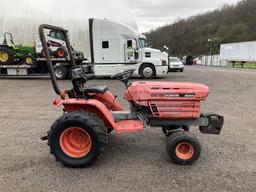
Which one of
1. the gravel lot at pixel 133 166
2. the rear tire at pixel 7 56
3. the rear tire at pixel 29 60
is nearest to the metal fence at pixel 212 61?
the rear tire at pixel 29 60

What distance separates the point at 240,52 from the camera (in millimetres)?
47344

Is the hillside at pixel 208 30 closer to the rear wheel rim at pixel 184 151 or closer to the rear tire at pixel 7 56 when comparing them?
the rear tire at pixel 7 56

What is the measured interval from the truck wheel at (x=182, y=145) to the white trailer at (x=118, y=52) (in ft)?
47.5

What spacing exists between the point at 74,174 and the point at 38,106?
5.52m

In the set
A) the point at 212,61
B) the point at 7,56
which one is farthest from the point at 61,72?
the point at 212,61

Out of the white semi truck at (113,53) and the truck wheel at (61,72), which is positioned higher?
the white semi truck at (113,53)

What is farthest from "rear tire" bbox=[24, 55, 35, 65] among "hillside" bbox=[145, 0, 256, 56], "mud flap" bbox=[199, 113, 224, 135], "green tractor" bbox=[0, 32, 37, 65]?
"hillside" bbox=[145, 0, 256, 56]

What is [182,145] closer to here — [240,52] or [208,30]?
[240,52]

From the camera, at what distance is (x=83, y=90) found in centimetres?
526

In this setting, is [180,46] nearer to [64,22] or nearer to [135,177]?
[64,22]

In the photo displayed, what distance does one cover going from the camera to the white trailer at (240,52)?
145 feet

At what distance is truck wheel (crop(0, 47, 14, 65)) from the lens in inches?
821

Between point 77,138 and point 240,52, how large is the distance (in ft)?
150

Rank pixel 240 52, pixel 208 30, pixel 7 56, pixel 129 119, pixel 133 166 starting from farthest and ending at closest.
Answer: pixel 208 30, pixel 240 52, pixel 7 56, pixel 129 119, pixel 133 166
